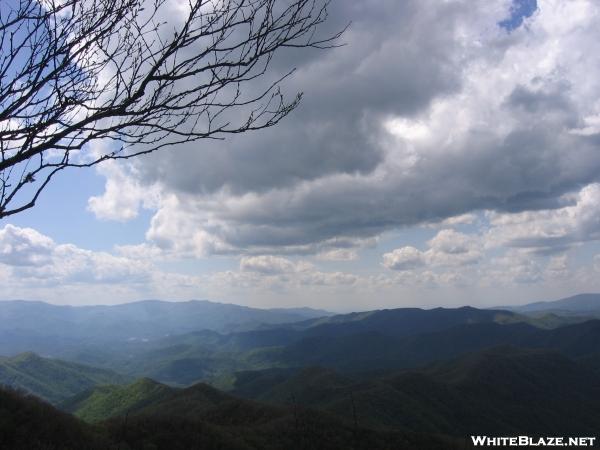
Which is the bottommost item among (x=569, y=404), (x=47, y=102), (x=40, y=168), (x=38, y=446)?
(x=569, y=404)

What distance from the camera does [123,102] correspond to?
6.52 metres

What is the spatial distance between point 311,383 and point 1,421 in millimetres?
176990

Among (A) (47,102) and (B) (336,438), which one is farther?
(B) (336,438)

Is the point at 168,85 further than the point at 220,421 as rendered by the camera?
No

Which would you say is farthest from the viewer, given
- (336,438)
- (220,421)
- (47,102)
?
(220,421)

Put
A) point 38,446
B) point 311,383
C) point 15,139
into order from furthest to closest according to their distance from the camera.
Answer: point 311,383 < point 38,446 < point 15,139

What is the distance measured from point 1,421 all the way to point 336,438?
142 feet

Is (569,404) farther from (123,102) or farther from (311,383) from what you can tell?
(123,102)

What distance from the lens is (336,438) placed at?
2384 inches

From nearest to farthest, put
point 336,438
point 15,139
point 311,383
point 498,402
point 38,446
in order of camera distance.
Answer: point 15,139 → point 38,446 → point 336,438 → point 498,402 → point 311,383

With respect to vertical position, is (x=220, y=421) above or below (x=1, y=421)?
below

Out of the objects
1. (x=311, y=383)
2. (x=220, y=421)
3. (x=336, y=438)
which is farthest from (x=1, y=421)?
(x=311, y=383)

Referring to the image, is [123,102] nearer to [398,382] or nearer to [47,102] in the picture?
[47,102]

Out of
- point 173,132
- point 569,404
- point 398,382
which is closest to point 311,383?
point 398,382
